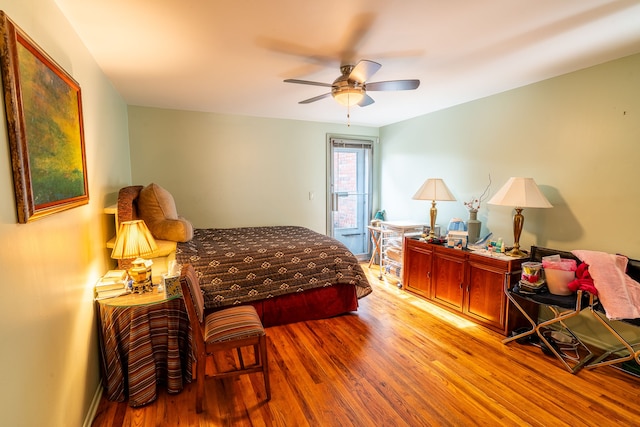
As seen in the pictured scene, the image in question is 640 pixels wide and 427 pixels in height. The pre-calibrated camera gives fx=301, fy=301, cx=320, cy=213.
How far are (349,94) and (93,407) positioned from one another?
8.82 feet

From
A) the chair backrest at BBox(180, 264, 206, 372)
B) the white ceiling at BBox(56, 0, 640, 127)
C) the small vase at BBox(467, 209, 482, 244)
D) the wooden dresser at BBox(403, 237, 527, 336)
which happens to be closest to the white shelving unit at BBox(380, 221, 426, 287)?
the wooden dresser at BBox(403, 237, 527, 336)

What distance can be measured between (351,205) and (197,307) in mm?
3629

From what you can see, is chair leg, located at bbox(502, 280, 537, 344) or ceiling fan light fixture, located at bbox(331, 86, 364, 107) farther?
chair leg, located at bbox(502, 280, 537, 344)

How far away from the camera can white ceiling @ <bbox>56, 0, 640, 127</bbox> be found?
1.67 m

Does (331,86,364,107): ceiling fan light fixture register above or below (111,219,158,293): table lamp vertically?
above

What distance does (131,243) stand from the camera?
6.39 ft

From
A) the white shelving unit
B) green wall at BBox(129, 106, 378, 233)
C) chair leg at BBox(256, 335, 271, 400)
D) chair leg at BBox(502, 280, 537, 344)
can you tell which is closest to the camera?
chair leg at BBox(256, 335, 271, 400)

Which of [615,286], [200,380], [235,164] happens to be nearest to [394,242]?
[615,286]

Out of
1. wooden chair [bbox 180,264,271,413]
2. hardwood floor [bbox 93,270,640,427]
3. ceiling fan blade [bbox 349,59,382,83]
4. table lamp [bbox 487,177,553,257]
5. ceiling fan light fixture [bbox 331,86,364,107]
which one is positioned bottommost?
hardwood floor [bbox 93,270,640,427]

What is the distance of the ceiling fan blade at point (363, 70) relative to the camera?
1946mm

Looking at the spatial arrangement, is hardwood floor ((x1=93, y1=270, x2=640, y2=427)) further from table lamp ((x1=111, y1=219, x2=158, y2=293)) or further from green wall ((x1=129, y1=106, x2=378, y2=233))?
green wall ((x1=129, y1=106, x2=378, y2=233))

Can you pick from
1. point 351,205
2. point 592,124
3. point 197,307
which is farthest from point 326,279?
point 592,124

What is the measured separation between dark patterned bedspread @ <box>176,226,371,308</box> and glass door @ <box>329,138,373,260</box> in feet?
5.10

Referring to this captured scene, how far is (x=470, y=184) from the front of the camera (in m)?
3.59
